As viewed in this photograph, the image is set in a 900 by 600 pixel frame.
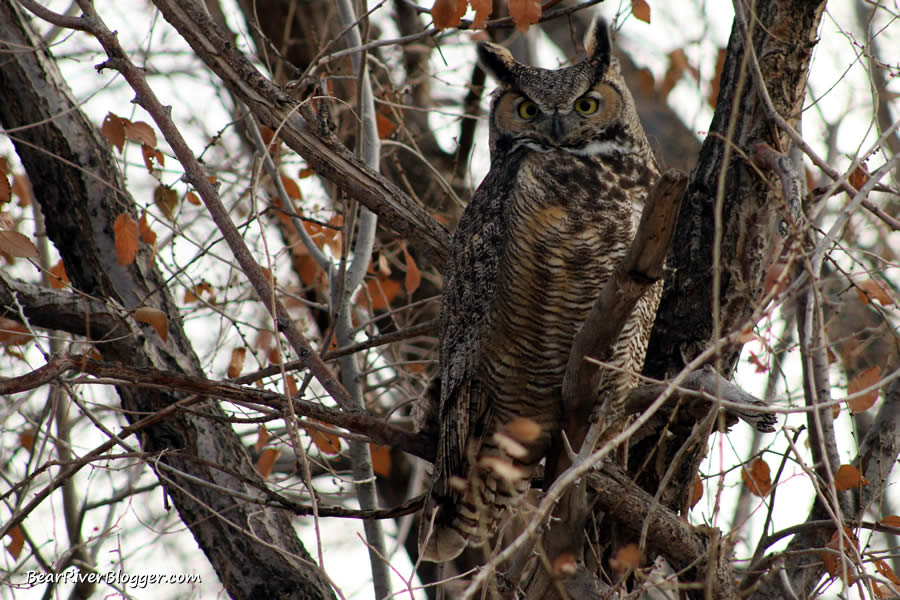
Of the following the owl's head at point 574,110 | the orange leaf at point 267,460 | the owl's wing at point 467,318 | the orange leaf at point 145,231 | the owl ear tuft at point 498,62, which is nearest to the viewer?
the owl's wing at point 467,318

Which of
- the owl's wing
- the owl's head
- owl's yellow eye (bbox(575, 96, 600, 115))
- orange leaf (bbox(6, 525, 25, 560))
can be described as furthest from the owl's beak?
orange leaf (bbox(6, 525, 25, 560))

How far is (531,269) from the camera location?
2658 millimetres

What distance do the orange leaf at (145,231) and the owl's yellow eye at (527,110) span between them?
1341mm

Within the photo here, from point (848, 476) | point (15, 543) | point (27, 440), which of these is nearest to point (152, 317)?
point (15, 543)

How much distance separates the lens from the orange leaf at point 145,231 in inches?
123

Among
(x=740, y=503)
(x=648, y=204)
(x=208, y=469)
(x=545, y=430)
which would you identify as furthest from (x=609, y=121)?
(x=740, y=503)

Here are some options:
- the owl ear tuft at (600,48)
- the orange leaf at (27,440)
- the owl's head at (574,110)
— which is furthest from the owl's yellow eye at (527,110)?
the orange leaf at (27,440)

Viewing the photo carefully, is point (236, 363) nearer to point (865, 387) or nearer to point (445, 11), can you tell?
point (445, 11)

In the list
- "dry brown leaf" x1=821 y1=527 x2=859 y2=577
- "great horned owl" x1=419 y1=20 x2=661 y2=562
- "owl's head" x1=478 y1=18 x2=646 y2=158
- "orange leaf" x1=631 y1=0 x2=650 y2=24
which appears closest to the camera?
"dry brown leaf" x1=821 y1=527 x2=859 y2=577

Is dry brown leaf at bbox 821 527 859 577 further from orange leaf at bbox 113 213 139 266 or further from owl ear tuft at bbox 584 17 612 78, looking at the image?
orange leaf at bbox 113 213 139 266

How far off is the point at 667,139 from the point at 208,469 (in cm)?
488

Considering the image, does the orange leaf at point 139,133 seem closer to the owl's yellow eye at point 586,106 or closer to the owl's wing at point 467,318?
the owl's wing at point 467,318

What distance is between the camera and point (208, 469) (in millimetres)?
3074

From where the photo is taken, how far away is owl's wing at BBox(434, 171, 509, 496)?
278 centimetres
